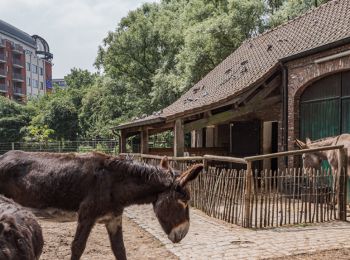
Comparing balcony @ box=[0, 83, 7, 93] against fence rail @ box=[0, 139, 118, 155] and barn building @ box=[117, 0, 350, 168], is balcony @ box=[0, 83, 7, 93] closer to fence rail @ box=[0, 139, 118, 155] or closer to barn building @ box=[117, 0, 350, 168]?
fence rail @ box=[0, 139, 118, 155]

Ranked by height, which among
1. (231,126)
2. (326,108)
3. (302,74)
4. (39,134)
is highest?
(302,74)

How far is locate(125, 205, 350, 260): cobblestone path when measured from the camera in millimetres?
6488

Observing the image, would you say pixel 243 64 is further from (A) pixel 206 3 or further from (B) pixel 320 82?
(A) pixel 206 3

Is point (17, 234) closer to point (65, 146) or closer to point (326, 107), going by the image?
point (326, 107)

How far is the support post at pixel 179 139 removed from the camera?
1366 cm

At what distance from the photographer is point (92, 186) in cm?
515

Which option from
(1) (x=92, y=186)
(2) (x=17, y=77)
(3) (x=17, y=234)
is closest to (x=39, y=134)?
(2) (x=17, y=77)

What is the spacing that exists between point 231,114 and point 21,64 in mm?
69302

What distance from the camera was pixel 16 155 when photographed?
18.0 feet

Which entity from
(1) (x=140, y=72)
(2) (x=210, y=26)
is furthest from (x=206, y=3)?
(1) (x=140, y=72)

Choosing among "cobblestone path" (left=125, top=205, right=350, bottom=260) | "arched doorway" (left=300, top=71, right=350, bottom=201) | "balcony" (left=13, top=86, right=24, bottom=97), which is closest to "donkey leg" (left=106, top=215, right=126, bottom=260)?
"cobblestone path" (left=125, top=205, right=350, bottom=260)

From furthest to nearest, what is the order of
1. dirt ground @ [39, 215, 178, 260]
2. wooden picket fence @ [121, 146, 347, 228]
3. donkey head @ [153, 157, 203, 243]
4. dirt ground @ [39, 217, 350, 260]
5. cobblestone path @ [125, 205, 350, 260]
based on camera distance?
wooden picket fence @ [121, 146, 347, 228]
cobblestone path @ [125, 205, 350, 260]
dirt ground @ [39, 215, 178, 260]
dirt ground @ [39, 217, 350, 260]
donkey head @ [153, 157, 203, 243]

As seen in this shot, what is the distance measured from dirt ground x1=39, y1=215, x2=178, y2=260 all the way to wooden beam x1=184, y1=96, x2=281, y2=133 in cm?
580

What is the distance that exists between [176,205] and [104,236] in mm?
3388
